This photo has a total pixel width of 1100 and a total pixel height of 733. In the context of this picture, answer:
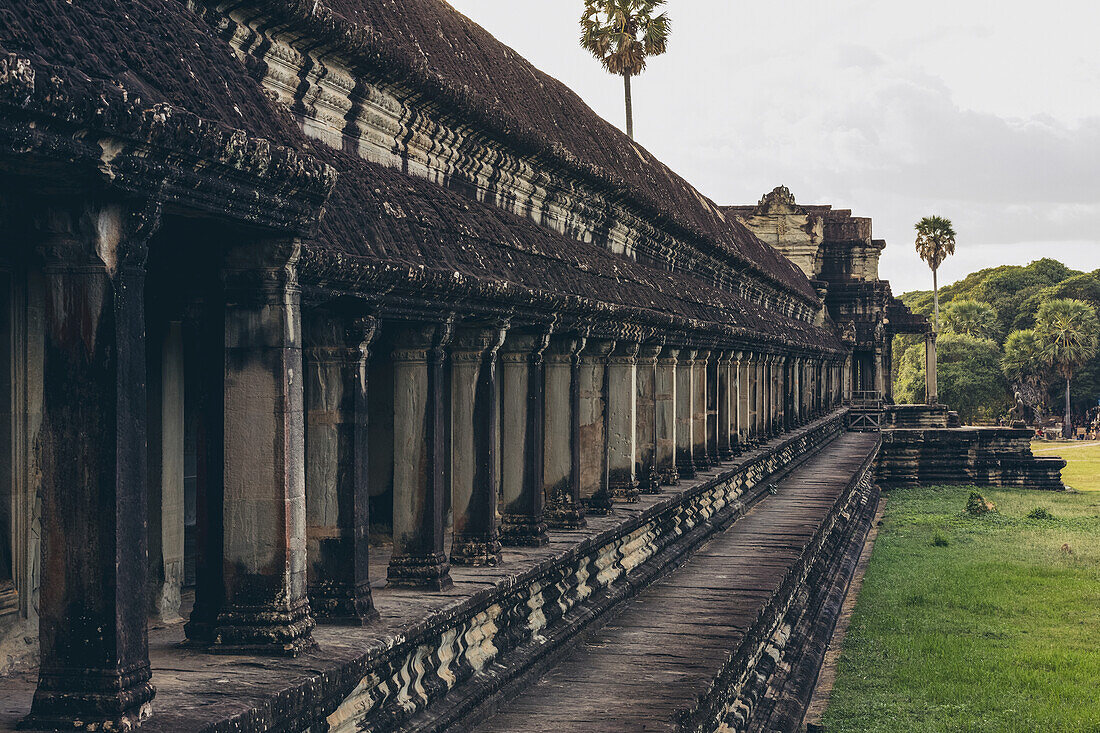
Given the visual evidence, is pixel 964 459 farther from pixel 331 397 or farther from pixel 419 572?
pixel 331 397

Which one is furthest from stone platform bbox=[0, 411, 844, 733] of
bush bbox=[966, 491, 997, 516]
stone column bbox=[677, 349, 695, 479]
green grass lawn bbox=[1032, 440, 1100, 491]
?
green grass lawn bbox=[1032, 440, 1100, 491]

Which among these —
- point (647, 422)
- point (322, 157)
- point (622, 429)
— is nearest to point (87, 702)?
point (322, 157)

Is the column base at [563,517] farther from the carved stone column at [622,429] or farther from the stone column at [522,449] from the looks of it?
the carved stone column at [622,429]

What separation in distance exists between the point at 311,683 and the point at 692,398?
40.0 ft

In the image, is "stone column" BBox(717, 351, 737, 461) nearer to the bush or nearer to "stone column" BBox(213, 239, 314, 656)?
"stone column" BBox(213, 239, 314, 656)

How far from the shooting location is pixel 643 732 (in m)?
7.36

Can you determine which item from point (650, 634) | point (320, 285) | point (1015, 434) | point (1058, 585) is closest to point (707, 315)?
point (650, 634)

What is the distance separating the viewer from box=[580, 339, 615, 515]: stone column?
1249 centimetres

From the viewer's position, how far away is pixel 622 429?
1384 centimetres

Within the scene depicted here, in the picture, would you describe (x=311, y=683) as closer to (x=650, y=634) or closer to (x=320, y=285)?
(x=320, y=285)

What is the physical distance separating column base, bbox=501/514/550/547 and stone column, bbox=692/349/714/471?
7.70 m

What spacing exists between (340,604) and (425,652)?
58 cm

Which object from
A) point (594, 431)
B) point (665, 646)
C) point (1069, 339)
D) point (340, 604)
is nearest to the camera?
point (340, 604)

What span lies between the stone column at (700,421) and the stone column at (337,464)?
36.4 ft
